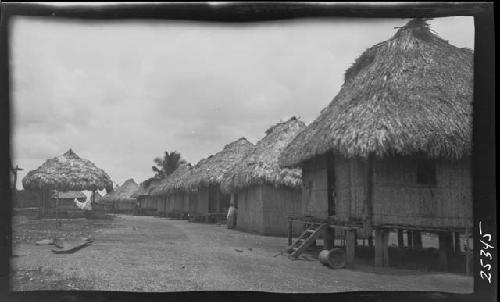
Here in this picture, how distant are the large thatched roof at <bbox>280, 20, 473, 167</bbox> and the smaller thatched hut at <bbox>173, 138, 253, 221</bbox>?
38.7 feet

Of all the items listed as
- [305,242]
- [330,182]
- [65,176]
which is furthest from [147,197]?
[305,242]

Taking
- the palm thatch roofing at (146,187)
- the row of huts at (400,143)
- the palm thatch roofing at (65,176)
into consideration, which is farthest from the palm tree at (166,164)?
the row of huts at (400,143)

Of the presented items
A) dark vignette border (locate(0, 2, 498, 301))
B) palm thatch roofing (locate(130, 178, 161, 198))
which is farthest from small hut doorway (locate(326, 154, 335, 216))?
palm thatch roofing (locate(130, 178, 161, 198))

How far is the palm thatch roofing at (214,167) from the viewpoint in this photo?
2191 cm

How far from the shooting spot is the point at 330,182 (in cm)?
1058

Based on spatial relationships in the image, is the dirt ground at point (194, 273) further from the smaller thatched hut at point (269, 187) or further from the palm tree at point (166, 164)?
the palm tree at point (166, 164)

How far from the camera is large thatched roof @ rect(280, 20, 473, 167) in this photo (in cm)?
793

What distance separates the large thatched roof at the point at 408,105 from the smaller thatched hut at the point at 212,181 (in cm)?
1181

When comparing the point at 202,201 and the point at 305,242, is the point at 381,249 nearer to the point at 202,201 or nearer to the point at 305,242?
the point at 305,242

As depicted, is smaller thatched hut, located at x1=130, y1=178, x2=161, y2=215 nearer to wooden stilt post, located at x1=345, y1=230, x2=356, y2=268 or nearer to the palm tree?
the palm tree

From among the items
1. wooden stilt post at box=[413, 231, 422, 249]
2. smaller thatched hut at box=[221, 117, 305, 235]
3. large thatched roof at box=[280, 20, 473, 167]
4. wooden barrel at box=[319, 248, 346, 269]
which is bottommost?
wooden stilt post at box=[413, 231, 422, 249]

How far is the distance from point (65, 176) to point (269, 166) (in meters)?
11.7

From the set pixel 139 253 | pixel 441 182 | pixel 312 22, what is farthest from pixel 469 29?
pixel 139 253

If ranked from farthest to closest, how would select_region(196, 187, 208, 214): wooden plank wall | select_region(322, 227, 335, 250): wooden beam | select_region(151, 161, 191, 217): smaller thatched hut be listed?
select_region(151, 161, 191, 217): smaller thatched hut
select_region(196, 187, 208, 214): wooden plank wall
select_region(322, 227, 335, 250): wooden beam
